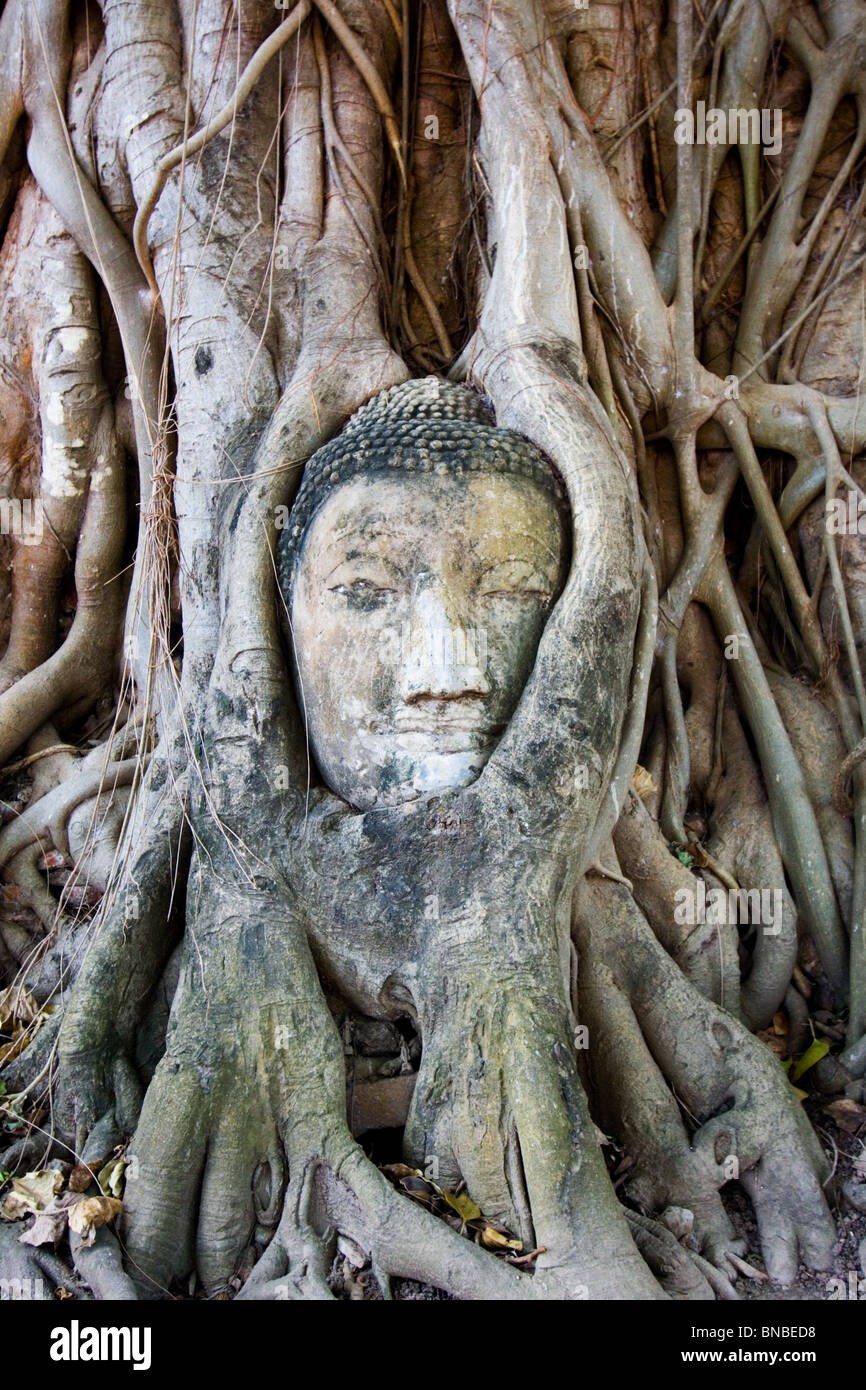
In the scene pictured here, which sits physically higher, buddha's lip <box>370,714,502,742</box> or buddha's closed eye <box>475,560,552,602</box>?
buddha's closed eye <box>475,560,552,602</box>

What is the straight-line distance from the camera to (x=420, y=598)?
277 cm

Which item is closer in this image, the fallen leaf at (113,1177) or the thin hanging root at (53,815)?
the fallen leaf at (113,1177)

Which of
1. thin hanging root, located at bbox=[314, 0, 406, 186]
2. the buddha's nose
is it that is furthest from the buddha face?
thin hanging root, located at bbox=[314, 0, 406, 186]

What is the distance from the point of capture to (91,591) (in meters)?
4.13

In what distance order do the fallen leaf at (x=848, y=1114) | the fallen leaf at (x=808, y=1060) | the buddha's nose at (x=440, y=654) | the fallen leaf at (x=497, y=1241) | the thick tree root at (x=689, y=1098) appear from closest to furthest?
→ 1. the fallen leaf at (x=497, y=1241)
2. the thick tree root at (x=689, y=1098)
3. the buddha's nose at (x=440, y=654)
4. the fallen leaf at (x=848, y=1114)
5. the fallen leaf at (x=808, y=1060)

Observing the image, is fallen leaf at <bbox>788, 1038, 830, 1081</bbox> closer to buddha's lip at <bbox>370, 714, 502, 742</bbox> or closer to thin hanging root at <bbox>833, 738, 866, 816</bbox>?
thin hanging root at <bbox>833, 738, 866, 816</bbox>

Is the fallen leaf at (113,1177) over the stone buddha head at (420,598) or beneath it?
beneath

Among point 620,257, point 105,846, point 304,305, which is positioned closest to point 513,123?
point 620,257

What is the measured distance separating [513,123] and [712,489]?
128 centimetres

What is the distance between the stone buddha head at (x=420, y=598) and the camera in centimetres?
275

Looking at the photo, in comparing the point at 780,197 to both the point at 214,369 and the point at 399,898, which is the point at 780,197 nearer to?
the point at 214,369

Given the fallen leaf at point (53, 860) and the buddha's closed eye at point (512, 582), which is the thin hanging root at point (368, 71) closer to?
the buddha's closed eye at point (512, 582)

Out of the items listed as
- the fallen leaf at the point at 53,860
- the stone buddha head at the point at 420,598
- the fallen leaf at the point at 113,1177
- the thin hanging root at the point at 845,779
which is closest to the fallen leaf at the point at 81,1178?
the fallen leaf at the point at 113,1177

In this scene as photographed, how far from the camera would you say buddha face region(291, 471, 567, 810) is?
9.02 feet
